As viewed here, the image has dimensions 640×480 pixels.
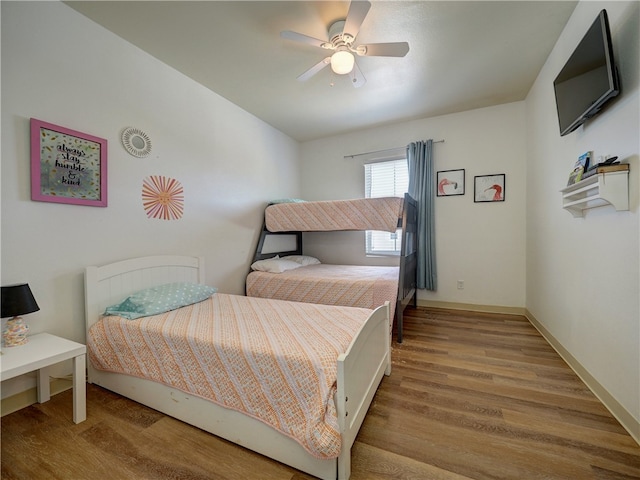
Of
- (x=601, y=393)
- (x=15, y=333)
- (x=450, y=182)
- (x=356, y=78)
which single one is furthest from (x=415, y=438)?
(x=450, y=182)

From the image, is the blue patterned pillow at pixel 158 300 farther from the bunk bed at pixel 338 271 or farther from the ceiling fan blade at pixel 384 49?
the ceiling fan blade at pixel 384 49

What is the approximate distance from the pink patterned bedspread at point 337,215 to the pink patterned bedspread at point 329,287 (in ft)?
1.75

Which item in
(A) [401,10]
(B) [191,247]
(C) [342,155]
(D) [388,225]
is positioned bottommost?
(B) [191,247]

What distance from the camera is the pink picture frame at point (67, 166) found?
5.38 feet

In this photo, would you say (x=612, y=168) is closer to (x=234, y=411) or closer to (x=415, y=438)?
(x=415, y=438)

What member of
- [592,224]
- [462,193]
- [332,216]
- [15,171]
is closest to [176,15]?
[15,171]

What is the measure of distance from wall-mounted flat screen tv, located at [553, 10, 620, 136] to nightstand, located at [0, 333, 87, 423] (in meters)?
3.18

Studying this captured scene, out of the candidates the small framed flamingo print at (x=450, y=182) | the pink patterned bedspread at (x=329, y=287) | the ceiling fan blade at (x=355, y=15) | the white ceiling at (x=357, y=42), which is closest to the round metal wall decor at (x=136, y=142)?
the white ceiling at (x=357, y=42)

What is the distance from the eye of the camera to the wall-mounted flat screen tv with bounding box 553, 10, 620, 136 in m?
1.39

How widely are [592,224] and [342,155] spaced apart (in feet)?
10.1

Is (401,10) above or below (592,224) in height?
above

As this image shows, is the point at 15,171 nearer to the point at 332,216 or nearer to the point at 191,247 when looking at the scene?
the point at 191,247

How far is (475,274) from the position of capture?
3438mm

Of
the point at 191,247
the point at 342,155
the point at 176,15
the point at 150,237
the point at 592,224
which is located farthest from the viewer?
the point at 342,155
